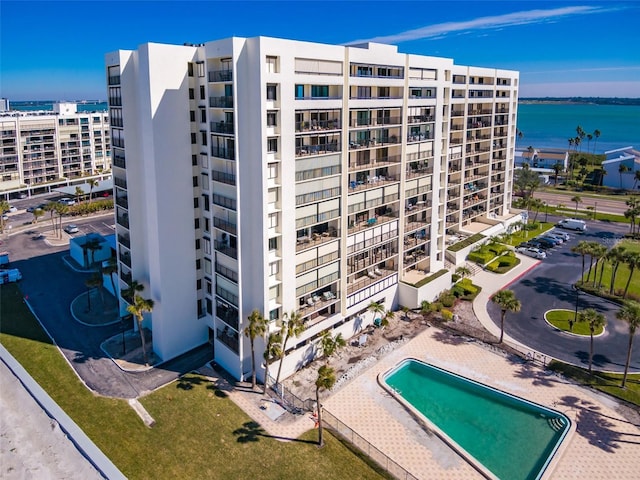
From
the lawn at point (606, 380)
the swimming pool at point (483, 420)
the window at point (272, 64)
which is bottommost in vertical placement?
the swimming pool at point (483, 420)

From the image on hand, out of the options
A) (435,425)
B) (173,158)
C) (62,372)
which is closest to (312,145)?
(173,158)

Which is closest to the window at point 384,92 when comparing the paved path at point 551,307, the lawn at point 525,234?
the paved path at point 551,307

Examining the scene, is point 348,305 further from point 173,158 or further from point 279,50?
point 279,50

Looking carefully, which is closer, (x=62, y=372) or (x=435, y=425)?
(x=435, y=425)

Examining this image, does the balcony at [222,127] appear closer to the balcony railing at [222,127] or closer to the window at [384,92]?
the balcony railing at [222,127]

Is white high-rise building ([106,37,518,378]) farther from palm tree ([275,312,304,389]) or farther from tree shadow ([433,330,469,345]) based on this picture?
tree shadow ([433,330,469,345])

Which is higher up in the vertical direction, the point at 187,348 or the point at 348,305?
the point at 348,305
